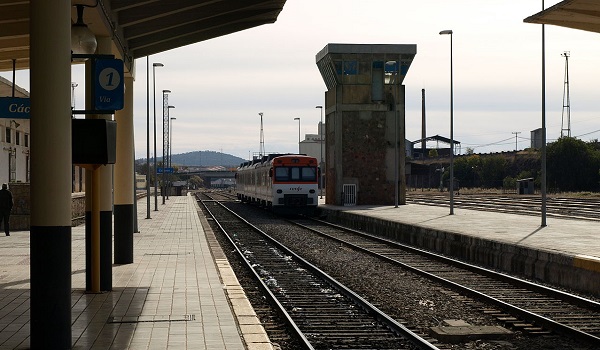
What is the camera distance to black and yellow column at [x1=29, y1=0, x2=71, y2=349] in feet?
27.6

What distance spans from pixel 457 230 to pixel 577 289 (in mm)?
9617

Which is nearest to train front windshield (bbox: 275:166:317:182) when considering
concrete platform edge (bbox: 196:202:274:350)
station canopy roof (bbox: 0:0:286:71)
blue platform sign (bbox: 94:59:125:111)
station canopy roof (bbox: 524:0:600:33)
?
concrete platform edge (bbox: 196:202:274:350)

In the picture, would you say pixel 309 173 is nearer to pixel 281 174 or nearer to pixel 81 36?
pixel 281 174

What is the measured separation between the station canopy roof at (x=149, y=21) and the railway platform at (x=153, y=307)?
3.71 metres

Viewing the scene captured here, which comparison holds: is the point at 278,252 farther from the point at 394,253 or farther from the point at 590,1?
the point at 590,1

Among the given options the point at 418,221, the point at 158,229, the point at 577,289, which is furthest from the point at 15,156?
the point at 577,289

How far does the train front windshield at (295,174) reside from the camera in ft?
146

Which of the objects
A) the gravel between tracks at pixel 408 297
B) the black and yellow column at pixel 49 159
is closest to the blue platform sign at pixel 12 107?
the gravel between tracks at pixel 408 297

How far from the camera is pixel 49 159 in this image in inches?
332

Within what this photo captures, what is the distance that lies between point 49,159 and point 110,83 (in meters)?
3.75

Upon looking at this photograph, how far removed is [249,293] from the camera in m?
15.3

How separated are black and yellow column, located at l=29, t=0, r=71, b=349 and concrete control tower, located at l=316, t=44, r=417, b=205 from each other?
3995cm

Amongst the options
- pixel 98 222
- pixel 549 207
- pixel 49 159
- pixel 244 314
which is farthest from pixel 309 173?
pixel 49 159

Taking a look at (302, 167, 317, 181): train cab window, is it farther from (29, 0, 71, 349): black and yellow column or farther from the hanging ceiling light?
(29, 0, 71, 349): black and yellow column
